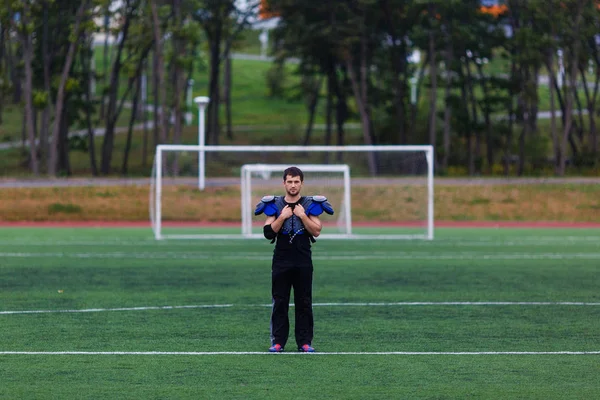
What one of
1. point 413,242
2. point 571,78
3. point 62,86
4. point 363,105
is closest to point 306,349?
point 413,242

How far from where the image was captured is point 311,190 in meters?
32.1

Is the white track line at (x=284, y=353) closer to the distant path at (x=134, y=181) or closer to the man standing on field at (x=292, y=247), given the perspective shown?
the man standing on field at (x=292, y=247)

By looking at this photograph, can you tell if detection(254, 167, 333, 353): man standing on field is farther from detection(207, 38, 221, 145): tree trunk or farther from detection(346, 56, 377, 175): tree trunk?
detection(207, 38, 221, 145): tree trunk

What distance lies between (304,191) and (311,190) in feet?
0.72

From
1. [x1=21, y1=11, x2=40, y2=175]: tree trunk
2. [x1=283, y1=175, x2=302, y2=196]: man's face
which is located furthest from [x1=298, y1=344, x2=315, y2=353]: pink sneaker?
[x1=21, y1=11, x2=40, y2=175]: tree trunk

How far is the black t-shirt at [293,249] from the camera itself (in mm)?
10375

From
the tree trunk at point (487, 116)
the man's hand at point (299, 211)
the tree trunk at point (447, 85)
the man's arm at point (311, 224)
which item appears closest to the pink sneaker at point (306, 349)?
the man's arm at point (311, 224)

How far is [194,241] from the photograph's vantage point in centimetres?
2917

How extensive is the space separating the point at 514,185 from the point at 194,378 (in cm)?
3419

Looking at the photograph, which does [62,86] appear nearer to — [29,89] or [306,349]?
[29,89]

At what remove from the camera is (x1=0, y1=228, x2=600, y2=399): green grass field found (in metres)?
9.02

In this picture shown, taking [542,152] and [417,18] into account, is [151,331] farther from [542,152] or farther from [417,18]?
[542,152]

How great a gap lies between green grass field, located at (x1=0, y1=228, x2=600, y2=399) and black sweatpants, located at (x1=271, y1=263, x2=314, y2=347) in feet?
0.58

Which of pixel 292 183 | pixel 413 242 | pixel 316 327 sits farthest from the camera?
pixel 413 242
